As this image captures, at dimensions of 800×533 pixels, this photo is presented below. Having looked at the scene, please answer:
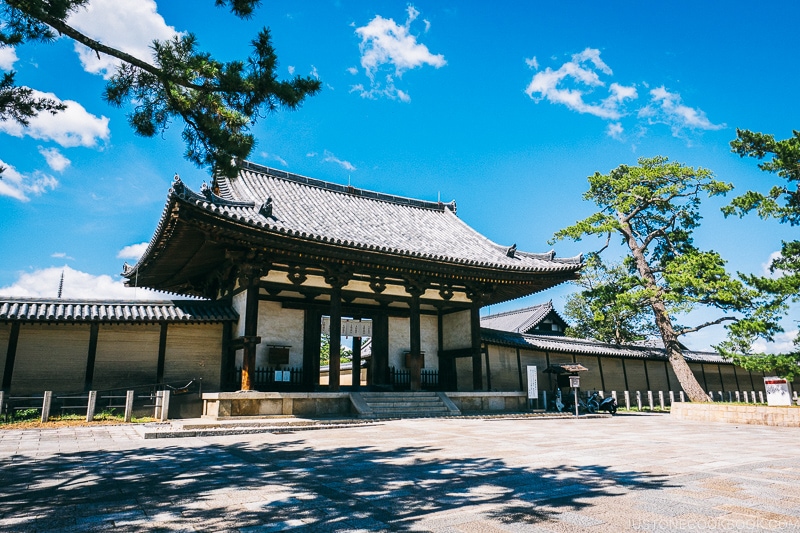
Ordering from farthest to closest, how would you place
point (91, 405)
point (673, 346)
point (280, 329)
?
1. point (673, 346)
2. point (280, 329)
3. point (91, 405)

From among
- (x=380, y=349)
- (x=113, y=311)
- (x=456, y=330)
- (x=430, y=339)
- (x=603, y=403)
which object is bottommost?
(x=603, y=403)

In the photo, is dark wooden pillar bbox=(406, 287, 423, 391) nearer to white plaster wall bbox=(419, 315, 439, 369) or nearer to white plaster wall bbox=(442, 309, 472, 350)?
white plaster wall bbox=(419, 315, 439, 369)

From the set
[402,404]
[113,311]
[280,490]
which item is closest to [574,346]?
[402,404]

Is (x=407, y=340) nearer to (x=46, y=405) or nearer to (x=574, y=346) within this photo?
(x=574, y=346)

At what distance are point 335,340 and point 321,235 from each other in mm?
3108

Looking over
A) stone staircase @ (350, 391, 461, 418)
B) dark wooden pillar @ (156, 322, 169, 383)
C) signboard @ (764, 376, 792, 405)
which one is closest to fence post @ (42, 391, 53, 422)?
dark wooden pillar @ (156, 322, 169, 383)

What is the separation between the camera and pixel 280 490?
4.68 meters

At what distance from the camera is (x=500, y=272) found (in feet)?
52.1

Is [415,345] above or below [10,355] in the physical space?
above

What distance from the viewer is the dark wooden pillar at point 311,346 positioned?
1512 centimetres

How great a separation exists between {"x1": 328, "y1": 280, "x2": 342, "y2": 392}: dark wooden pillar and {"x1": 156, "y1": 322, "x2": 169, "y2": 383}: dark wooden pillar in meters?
4.87

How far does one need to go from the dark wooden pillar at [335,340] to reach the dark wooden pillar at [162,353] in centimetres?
487

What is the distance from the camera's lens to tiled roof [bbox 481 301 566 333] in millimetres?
32188

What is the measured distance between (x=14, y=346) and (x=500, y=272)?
13.9m
